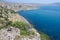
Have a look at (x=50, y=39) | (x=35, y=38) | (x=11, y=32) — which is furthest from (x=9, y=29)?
(x=50, y=39)

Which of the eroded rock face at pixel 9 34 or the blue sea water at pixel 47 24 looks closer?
the eroded rock face at pixel 9 34

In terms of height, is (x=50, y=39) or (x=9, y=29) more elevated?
(x=9, y=29)

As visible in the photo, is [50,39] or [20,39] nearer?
[20,39]

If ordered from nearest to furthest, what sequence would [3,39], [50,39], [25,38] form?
[3,39], [25,38], [50,39]

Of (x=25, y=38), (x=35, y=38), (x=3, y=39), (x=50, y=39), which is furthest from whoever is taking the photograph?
(x=50, y=39)

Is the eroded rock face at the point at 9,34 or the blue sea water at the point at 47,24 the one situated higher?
the eroded rock face at the point at 9,34

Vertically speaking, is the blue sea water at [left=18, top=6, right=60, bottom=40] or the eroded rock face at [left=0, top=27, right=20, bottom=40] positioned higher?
the eroded rock face at [left=0, top=27, right=20, bottom=40]

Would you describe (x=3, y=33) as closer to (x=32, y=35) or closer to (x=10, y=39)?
(x=10, y=39)

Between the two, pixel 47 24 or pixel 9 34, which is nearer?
pixel 9 34

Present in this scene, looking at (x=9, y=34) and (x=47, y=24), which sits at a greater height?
(x=9, y=34)

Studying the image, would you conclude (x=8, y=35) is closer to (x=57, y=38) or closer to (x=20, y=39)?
(x=20, y=39)

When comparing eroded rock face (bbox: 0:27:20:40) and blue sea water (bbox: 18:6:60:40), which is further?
blue sea water (bbox: 18:6:60:40)
